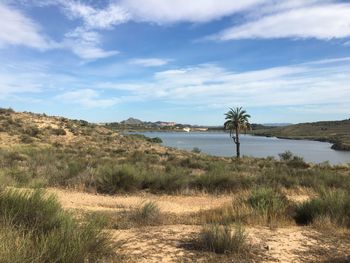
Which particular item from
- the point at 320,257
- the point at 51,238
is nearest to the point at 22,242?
the point at 51,238

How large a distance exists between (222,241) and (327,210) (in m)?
Result: 3.87

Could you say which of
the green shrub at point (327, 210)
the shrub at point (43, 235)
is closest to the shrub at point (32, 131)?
the shrub at point (43, 235)

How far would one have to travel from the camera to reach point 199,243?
22.9 ft

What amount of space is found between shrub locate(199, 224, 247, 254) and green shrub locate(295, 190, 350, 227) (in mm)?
3104

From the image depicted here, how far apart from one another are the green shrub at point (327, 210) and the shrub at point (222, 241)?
310 cm

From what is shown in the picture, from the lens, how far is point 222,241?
664cm

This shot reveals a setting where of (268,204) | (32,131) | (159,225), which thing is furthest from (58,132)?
(159,225)

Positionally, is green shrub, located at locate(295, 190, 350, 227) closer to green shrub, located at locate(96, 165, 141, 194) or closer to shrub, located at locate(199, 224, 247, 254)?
shrub, located at locate(199, 224, 247, 254)

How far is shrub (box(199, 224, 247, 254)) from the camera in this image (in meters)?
6.63

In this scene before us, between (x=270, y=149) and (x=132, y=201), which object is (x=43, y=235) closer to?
(x=132, y=201)

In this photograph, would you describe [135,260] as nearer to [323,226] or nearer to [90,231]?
[90,231]

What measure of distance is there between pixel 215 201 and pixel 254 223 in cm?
603

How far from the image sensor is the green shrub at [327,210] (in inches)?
365

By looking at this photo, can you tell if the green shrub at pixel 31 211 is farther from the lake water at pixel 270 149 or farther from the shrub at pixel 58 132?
the lake water at pixel 270 149
